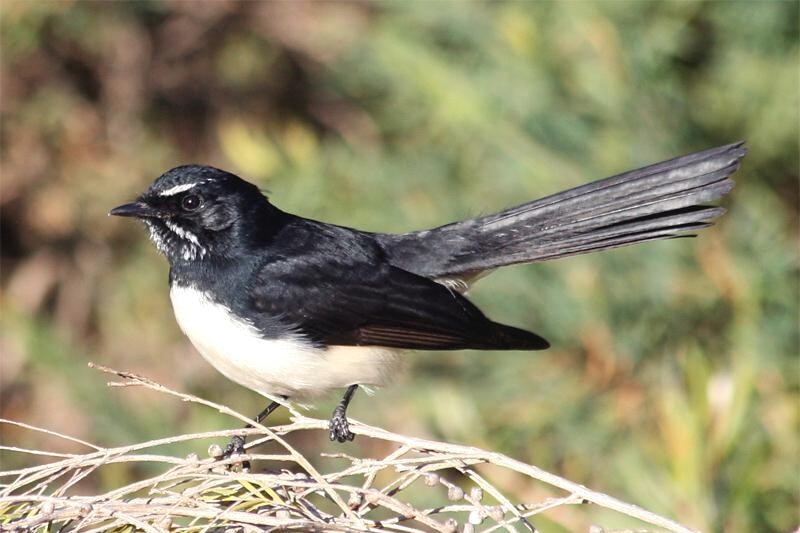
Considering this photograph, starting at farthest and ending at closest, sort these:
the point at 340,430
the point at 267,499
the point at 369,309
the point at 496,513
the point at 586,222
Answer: the point at 369,309 < the point at 586,222 < the point at 340,430 < the point at 267,499 < the point at 496,513

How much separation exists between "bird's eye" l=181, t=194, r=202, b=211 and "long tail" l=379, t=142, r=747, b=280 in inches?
24.1

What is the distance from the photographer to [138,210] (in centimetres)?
332

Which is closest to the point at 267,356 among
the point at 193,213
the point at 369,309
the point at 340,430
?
the point at 340,430

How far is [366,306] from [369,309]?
0.5 inches

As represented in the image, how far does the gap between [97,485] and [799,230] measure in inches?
140

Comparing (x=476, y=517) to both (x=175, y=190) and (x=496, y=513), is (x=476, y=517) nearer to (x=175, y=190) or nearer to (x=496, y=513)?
(x=496, y=513)

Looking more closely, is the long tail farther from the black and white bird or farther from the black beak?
the black beak

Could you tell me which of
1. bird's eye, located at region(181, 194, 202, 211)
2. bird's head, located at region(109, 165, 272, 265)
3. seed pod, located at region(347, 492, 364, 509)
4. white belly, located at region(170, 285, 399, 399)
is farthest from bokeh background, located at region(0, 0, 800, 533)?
seed pod, located at region(347, 492, 364, 509)

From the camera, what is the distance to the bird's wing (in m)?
3.33

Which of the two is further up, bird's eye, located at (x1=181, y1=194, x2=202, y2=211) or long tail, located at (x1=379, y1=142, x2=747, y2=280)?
long tail, located at (x1=379, y1=142, x2=747, y2=280)

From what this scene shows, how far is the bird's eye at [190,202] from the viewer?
3.36m

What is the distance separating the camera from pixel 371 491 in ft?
6.93

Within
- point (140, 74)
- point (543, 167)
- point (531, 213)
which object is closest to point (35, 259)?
point (140, 74)

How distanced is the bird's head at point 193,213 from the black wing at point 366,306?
0.49ft
